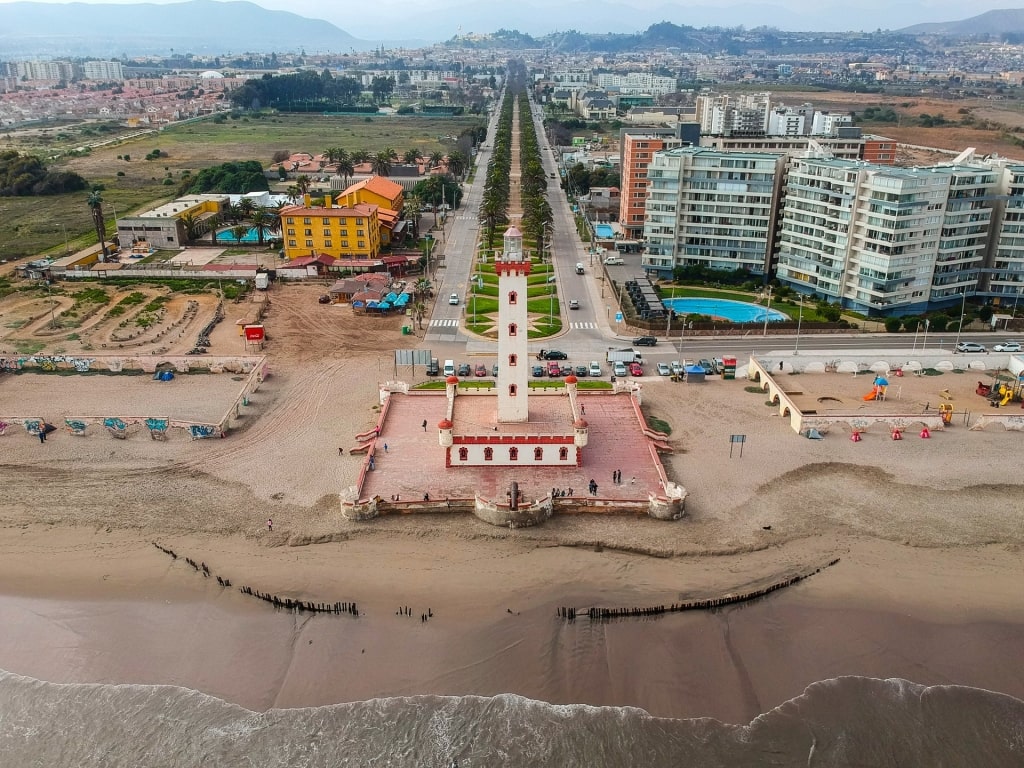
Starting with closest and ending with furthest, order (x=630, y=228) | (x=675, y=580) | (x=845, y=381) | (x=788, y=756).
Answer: (x=788, y=756) < (x=675, y=580) < (x=845, y=381) < (x=630, y=228)

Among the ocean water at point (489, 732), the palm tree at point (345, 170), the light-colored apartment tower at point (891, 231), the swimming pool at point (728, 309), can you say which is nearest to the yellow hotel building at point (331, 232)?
the swimming pool at point (728, 309)

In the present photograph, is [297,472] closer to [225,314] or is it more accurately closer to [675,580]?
[675,580]

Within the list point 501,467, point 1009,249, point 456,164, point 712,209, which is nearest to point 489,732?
point 501,467

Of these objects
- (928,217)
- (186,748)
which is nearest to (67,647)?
(186,748)

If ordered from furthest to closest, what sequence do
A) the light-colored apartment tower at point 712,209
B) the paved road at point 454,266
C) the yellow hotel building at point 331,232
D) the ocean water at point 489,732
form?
the yellow hotel building at point 331,232 → the light-colored apartment tower at point 712,209 → the paved road at point 454,266 → the ocean water at point 489,732

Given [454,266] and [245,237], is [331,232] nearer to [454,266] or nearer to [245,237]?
[454,266]

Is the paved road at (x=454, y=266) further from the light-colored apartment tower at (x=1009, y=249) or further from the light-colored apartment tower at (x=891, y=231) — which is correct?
the light-colored apartment tower at (x=1009, y=249)
